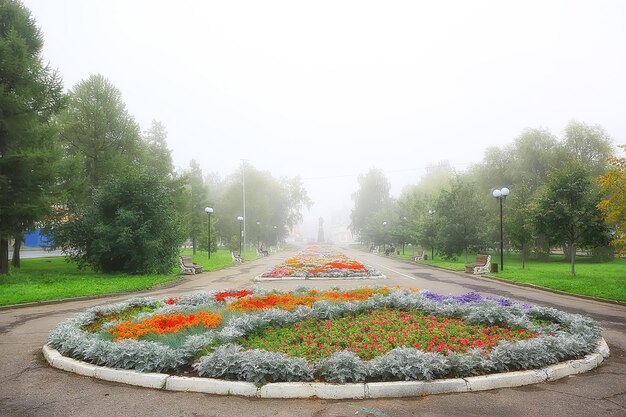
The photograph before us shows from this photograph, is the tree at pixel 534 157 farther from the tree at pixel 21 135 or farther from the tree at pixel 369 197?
the tree at pixel 369 197

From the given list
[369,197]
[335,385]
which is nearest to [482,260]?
[335,385]

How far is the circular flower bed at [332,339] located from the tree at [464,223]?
23792 mm

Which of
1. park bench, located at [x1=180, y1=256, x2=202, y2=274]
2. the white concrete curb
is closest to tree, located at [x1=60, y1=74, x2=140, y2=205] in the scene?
park bench, located at [x1=180, y1=256, x2=202, y2=274]

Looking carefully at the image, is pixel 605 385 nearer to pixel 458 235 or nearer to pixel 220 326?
pixel 220 326

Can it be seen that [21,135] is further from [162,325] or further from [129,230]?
[162,325]

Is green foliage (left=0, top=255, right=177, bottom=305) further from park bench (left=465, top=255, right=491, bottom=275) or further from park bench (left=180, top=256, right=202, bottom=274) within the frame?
park bench (left=465, top=255, right=491, bottom=275)

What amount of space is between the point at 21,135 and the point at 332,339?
20538mm

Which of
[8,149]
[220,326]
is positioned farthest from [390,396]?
[8,149]

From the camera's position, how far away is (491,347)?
6742 mm

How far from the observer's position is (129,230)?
21.8m

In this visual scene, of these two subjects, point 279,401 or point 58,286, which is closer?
point 279,401

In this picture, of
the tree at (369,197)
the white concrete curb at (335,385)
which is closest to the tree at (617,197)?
the white concrete curb at (335,385)

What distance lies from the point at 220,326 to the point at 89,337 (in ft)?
7.65

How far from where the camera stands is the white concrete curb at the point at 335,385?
17.4 ft
